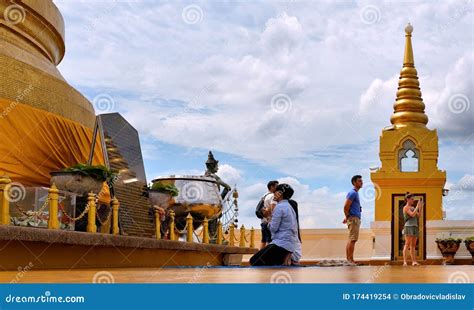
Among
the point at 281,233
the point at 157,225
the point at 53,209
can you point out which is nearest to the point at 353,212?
the point at 281,233

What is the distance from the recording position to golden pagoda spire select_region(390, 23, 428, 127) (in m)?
22.4

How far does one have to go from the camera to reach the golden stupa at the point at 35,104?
9.02 meters

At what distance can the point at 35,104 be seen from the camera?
9906mm

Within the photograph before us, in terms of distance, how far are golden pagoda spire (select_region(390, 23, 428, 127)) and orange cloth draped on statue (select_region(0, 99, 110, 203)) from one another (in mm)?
13743

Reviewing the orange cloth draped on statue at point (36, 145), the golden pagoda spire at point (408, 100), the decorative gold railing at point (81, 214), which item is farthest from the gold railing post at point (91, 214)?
the golden pagoda spire at point (408, 100)

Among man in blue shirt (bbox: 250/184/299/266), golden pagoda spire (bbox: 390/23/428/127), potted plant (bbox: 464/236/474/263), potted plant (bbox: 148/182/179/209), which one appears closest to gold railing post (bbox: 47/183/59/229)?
man in blue shirt (bbox: 250/184/299/266)

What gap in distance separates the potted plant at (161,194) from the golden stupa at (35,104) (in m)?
0.85

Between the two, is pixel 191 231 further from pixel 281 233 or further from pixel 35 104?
pixel 281 233

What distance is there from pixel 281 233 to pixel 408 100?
16418 mm

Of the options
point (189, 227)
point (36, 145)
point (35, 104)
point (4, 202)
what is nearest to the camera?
point (4, 202)

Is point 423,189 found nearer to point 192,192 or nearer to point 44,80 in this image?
point 192,192

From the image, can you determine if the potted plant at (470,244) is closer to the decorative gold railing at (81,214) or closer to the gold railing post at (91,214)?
the decorative gold railing at (81,214)

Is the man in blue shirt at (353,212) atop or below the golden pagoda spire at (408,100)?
below
